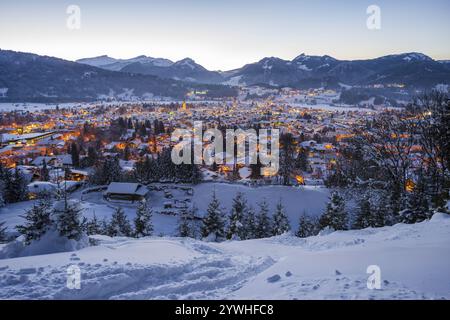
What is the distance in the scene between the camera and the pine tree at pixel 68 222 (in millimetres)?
8398

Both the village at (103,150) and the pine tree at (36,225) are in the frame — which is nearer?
the pine tree at (36,225)

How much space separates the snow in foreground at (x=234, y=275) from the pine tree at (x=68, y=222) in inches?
48.3

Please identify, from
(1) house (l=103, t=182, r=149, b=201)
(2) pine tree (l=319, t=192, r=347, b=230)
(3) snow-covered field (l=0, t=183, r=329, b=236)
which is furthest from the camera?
(1) house (l=103, t=182, r=149, b=201)

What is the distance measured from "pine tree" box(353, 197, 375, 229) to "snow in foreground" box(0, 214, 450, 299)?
1119cm

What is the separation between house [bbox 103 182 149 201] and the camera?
34.2m


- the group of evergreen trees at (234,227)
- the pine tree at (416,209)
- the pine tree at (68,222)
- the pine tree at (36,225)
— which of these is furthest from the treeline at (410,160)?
the pine tree at (36,225)

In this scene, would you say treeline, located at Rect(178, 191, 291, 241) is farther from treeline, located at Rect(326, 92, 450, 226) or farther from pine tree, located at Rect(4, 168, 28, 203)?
pine tree, located at Rect(4, 168, 28, 203)

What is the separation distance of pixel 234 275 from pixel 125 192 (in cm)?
3043

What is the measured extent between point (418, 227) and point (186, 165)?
33.4 metres

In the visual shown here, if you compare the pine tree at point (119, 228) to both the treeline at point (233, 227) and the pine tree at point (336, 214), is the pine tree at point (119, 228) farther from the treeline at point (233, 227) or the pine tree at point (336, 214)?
the pine tree at point (336, 214)

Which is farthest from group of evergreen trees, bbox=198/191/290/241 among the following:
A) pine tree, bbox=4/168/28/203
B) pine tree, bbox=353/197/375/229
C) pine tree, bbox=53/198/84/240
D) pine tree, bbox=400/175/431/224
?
Result: pine tree, bbox=4/168/28/203

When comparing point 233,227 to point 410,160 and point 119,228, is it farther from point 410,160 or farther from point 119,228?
point 410,160

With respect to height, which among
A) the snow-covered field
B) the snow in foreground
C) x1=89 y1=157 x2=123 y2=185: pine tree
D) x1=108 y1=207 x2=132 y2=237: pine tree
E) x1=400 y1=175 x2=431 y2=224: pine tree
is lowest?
the snow-covered field

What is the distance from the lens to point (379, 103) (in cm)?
18638
